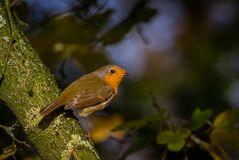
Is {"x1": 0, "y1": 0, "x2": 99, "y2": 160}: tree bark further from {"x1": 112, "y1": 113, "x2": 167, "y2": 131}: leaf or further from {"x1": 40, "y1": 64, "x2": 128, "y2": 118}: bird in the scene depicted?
{"x1": 112, "y1": 113, "x2": 167, "y2": 131}: leaf

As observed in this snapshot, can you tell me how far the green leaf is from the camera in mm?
3016

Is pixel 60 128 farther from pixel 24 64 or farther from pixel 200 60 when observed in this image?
pixel 200 60

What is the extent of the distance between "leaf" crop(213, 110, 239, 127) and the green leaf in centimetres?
9

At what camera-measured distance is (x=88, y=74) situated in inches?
152

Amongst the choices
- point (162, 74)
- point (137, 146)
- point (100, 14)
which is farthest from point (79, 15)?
point (162, 74)


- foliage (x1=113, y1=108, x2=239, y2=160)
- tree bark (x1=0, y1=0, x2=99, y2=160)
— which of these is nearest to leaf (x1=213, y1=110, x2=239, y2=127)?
foliage (x1=113, y1=108, x2=239, y2=160)

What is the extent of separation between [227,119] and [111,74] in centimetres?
128

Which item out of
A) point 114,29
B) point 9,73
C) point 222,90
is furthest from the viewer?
point 222,90

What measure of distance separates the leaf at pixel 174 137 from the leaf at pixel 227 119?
0.17 meters

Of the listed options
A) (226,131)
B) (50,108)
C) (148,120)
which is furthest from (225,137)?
(50,108)

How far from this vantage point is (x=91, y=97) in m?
3.62

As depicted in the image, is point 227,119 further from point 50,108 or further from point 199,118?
point 50,108

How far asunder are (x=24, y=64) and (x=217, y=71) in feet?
13.9

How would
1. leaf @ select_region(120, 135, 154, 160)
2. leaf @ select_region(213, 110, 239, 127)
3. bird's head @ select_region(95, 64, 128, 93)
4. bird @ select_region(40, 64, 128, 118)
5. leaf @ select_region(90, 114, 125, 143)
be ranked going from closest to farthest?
leaf @ select_region(213, 110, 239, 127), leaf @ select_region(120, 135, 154, 160), bird @ select_region(40, 64, 128, 118), leaf @ select_region(90, 114, 125, 143), bird's head @ select_region(95, 64, 128, 93)
